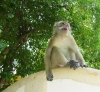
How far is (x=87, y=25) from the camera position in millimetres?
8859

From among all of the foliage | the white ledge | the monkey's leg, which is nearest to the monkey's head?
the monkey's leg

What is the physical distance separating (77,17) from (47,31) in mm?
1109

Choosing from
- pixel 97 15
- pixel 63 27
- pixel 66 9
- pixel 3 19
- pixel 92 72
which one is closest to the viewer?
pixel 92 72

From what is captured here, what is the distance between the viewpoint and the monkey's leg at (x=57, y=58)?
239 inches

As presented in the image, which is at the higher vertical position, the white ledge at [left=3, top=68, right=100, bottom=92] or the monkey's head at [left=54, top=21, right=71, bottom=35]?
the monkey's head at [left=54, top=21, right=71, bottom=35]

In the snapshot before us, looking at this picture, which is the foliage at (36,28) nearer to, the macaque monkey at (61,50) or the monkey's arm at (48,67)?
the macaque monkey at (61,50)

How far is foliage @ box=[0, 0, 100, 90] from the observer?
803cm

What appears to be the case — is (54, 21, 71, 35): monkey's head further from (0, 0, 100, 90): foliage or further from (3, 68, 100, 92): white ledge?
(3, 68, 100, 92): white ledge

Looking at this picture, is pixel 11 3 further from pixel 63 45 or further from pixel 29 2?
pixel 63 45

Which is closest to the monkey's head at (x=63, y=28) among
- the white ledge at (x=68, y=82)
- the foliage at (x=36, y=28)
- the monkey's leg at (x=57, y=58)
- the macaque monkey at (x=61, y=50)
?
the macaque monkey at (x=61, y=50)

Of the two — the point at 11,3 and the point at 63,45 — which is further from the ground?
the point at 11,3

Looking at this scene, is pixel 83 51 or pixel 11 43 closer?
pixel 11 43

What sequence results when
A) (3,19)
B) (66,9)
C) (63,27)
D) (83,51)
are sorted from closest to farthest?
(63,27), (3,19), (66,9), (83,51)

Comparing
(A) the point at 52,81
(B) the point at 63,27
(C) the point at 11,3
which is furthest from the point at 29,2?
(A) the point at 52,81
